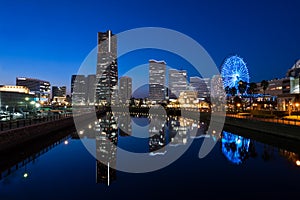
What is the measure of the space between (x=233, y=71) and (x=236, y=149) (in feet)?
181

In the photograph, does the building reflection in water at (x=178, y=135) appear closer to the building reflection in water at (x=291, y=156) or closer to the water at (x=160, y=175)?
the water at (x=160, y=175)

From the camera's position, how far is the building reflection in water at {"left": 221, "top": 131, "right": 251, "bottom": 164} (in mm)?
24205

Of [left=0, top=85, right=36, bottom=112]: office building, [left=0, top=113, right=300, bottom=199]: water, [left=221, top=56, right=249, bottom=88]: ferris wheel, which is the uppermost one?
[left=221, top=56, right=249, bottom=88]: ferris wheel

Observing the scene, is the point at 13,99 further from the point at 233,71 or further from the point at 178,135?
Answer: the point at 178,135

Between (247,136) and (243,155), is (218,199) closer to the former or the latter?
(243,155)

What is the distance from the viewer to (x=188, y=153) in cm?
2606

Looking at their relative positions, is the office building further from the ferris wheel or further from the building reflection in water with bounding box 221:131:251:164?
the building reflection in water with bounding box 221:131:251:164

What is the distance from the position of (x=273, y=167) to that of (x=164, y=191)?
33.3ft

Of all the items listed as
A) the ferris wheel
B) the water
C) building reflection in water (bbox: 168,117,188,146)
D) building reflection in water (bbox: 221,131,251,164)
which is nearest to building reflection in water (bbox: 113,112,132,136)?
building reflection in water (bbox: 168,117,188,146)

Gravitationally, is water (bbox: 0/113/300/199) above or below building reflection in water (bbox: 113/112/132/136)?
below

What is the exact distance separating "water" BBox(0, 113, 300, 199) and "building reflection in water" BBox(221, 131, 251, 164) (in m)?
0.09

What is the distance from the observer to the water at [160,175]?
14664 mm

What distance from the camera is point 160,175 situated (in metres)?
18.3

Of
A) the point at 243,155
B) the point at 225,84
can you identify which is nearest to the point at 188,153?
the point at 243,155
